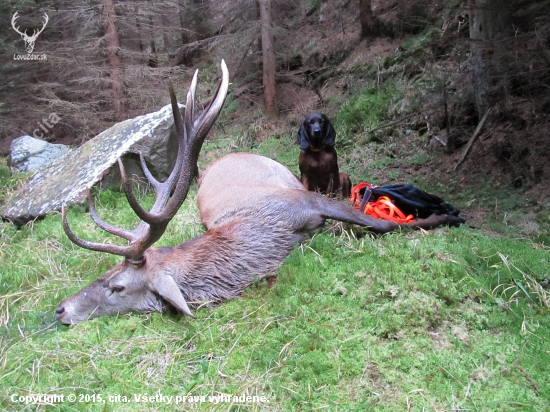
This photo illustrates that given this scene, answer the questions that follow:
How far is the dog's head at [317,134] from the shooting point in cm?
643

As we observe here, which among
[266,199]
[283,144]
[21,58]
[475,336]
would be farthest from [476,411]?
[21,58]

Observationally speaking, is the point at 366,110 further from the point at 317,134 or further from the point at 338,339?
the point at 338,339

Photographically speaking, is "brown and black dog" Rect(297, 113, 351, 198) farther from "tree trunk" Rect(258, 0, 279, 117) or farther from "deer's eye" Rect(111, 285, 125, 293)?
"tree trunk" Rect(258, 0, 279, 117)

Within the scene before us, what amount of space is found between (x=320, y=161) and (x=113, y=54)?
8325mm

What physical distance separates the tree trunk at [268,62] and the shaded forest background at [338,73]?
0.38 ft

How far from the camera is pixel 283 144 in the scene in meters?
10.9

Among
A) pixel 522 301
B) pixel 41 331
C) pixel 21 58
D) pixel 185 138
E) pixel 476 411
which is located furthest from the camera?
pixel 21 58

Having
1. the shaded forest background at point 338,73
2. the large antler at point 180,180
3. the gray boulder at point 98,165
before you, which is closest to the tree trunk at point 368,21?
the shaded forest background at point 338,73

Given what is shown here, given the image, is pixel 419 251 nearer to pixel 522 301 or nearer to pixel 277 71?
pixel 522 301

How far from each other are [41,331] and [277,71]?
12056mm

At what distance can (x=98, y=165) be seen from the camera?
21.8 ft

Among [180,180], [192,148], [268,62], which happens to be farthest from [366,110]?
[180,180]

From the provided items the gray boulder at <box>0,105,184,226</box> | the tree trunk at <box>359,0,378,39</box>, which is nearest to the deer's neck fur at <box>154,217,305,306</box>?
the gray boulder at <box>0,105,184,226</box>

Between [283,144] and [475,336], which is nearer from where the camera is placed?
[475,336]
